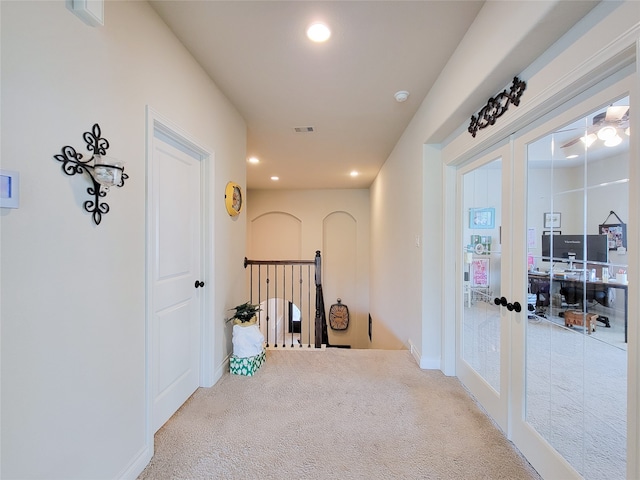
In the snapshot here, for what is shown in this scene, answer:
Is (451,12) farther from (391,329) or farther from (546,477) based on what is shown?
(391,329)

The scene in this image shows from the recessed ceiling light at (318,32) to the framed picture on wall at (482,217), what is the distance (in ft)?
5.24

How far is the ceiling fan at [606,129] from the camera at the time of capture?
3.53 ft

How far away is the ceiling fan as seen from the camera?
1076mm

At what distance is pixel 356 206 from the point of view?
6.80 m

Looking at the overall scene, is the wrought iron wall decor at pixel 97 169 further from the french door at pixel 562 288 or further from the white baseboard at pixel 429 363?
the white baseboard at pixel 429 363

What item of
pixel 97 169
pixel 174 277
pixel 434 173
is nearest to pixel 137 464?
pixel 174 277

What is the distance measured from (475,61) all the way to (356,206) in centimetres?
516

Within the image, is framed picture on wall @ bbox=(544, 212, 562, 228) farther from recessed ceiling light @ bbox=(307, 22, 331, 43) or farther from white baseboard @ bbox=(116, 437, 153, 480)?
white baseboard @ bbox=(116, 437, 153, 480)

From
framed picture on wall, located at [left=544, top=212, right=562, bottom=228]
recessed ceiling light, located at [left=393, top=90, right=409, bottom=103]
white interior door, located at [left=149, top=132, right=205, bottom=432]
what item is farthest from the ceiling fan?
white interior door, located at [left=149, top=132, right=205, bottom=432]

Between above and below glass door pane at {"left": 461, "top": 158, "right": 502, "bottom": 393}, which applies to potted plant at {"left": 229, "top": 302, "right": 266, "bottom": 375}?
below

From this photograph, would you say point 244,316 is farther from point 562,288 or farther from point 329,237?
point 329,237

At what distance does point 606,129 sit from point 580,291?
71 centimetres

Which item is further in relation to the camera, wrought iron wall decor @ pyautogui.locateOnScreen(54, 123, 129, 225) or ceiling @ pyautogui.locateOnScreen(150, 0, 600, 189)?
ceiling @ pyautogui.locateOnScreen(150, 0, 600, 189)

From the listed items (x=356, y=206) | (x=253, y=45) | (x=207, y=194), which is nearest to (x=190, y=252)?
(x=207, y=194)
